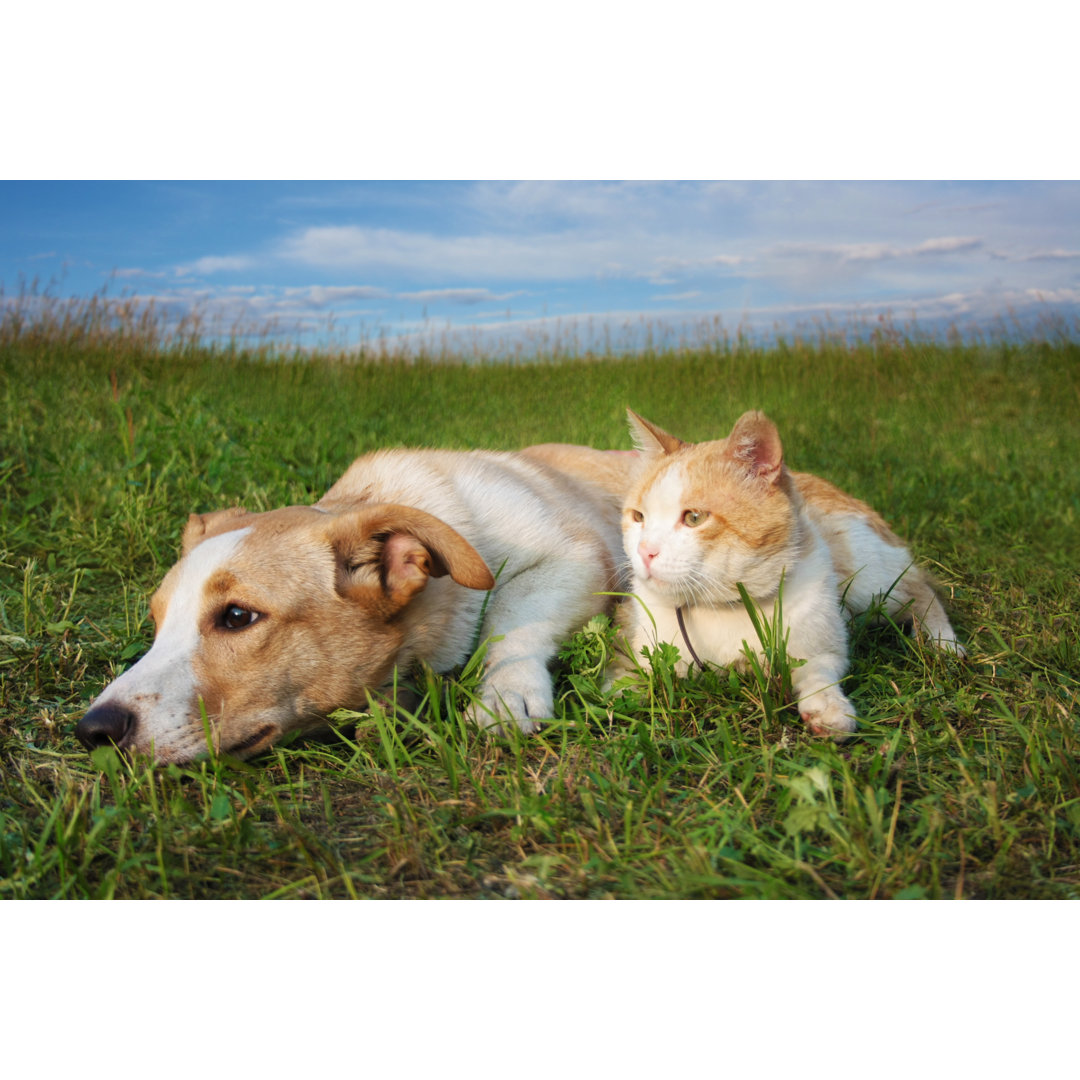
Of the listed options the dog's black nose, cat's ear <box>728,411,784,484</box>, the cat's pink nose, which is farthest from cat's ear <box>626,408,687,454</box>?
the dog's black nose

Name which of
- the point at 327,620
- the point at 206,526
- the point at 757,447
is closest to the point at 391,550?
the point at 327,620

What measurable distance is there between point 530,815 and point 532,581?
1.27 meters

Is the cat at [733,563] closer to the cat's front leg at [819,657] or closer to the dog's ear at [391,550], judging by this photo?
the cat's front leg at [819,657]

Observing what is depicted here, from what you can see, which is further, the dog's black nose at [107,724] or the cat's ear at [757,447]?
the cat's ear at [757,447]

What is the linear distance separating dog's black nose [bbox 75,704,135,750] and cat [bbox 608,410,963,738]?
151cm

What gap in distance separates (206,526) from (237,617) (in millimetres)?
647

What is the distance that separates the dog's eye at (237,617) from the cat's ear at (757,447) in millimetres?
1503

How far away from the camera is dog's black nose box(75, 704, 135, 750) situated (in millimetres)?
2270

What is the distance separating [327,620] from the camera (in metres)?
2.56

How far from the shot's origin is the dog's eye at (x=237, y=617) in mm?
2482

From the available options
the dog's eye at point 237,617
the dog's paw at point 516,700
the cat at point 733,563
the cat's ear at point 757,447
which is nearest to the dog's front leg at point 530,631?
the dog's paw at point 516,700

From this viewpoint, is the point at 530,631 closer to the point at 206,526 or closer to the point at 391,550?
the point at 391,550

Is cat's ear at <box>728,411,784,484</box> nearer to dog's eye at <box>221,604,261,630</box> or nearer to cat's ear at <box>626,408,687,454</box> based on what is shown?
cat's ear at <box>626,408,687,454</box>

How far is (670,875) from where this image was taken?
190 cm
